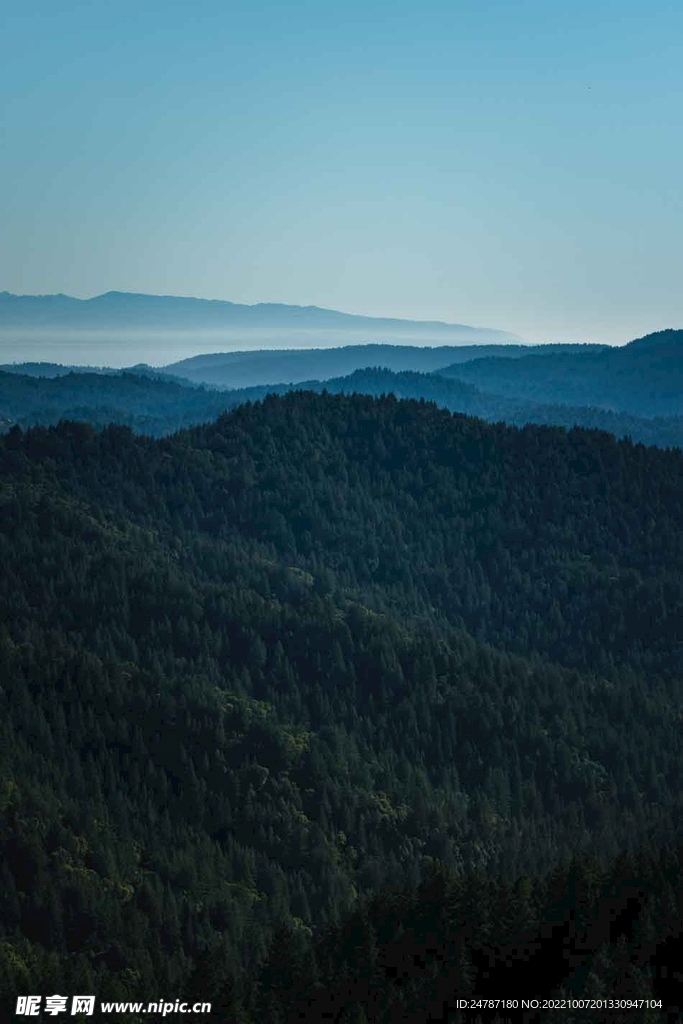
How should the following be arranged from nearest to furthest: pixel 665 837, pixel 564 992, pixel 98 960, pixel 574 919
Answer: pixel 564 992 < pixel 574 919 < pixel 98 960 < pixel 665 837

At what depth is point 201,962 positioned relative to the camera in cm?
13562

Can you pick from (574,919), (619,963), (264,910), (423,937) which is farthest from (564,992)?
(264,910)

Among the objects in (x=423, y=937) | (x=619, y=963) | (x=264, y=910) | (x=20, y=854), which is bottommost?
(x=264, y=910)

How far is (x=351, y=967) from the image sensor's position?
132375 mm

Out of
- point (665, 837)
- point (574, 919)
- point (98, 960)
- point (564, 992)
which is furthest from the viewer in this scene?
point (665, 837)

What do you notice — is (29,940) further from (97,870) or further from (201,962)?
(201,962)

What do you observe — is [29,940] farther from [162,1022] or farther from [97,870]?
[162,1022]

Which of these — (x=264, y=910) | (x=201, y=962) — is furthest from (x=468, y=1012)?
(x=264, y=910)

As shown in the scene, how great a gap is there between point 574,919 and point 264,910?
266 ft

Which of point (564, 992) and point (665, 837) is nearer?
point (564, 992)

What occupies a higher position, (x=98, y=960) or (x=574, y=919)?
(x=574, y=919)

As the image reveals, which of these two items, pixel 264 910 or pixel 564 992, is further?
pixel 264 910

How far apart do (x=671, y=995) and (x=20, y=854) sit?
103768 millimetres

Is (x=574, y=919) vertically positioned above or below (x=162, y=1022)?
above
